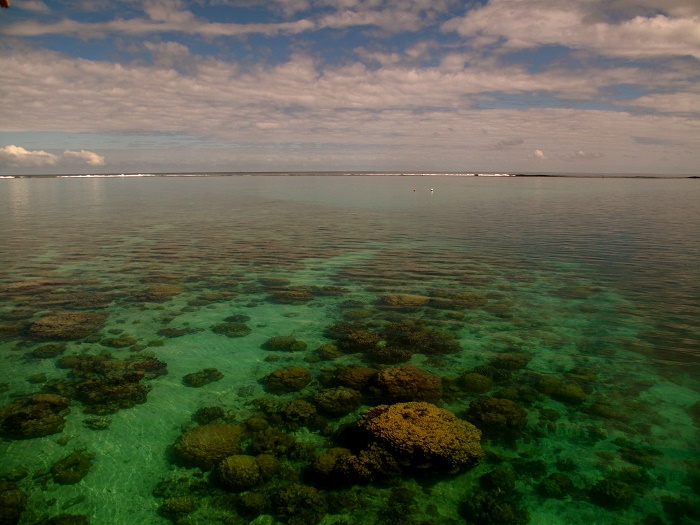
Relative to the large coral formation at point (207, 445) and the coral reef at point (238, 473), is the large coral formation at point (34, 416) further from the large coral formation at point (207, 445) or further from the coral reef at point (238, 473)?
the coral reef at point (238, 473)

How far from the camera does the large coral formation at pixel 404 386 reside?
475 inches

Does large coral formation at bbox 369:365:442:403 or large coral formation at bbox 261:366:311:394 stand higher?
large coral formation at bbox 369:365:442:403

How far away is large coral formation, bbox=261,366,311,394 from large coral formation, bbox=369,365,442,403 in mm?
2130

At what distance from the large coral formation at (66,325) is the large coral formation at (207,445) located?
861cm

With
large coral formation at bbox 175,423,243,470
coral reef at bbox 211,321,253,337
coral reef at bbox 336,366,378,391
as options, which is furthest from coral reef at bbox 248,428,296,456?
coral reef at bbox 211,321,253,337

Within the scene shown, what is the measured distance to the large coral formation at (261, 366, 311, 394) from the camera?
12859mm

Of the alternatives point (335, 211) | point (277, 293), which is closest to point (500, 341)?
point (277, 293)

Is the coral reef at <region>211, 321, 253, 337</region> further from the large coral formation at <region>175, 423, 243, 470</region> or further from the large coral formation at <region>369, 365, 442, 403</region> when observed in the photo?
the large coral formation at <region>369, 365, 442, 403</region>

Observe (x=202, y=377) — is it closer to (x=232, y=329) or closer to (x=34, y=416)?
(x=232, y=329)

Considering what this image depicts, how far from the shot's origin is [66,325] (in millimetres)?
16891

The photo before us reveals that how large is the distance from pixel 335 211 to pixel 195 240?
26.5 meters

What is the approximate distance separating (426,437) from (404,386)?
9.03 ft

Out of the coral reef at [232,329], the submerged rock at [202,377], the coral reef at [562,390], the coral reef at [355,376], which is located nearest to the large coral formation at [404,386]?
the coral reef at [355,376]

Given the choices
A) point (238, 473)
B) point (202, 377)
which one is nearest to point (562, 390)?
point (238, 473)
